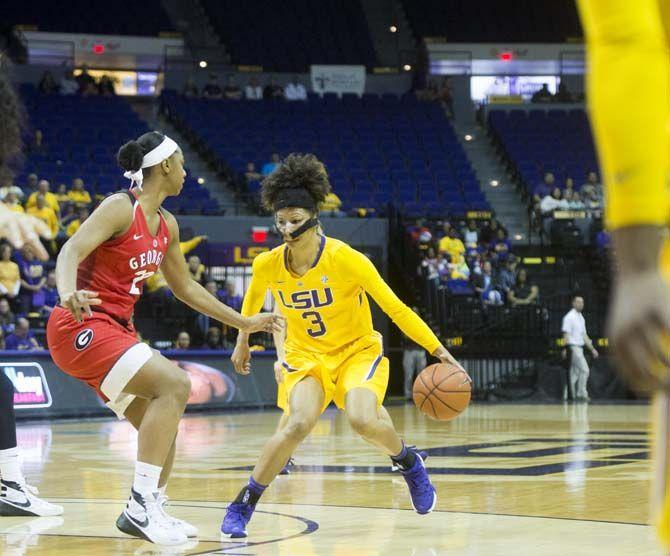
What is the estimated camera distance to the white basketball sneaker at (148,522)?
18.6 feet

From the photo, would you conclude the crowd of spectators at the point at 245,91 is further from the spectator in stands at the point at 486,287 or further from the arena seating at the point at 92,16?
the spectator in stands at the point at 486,287

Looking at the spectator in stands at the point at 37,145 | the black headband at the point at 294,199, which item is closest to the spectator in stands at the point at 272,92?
the spectator in stands at the point at 37,145

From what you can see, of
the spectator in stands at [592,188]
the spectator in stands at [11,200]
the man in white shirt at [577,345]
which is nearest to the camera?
the spectator in stands at [11,200]

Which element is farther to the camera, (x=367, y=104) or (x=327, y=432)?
(x=367, y=104)

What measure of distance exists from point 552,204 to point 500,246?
8.64 ft

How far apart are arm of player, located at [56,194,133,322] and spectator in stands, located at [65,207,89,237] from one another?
12.6 m

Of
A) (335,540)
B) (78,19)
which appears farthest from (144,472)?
(78,19)

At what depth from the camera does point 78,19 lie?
34.0 m

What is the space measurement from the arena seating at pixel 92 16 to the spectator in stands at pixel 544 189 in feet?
41.1

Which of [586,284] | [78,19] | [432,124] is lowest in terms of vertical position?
[586,284]

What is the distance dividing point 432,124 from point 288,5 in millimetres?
7830

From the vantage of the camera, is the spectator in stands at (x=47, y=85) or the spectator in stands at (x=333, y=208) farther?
the spectator in stands at (x=47, y=85)

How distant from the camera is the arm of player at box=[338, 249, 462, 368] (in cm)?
650

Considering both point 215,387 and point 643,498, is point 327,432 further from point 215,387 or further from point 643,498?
point 643,498
